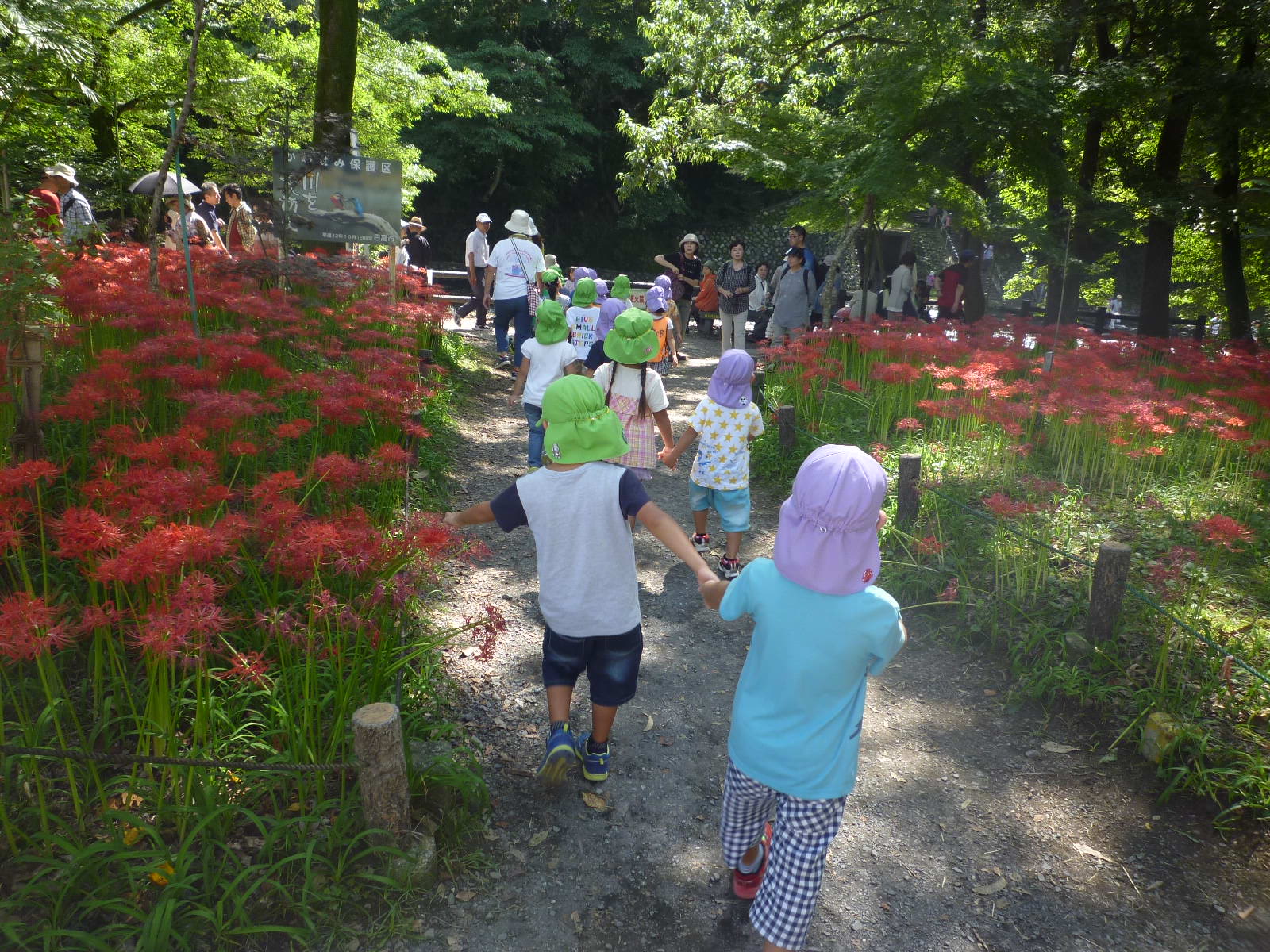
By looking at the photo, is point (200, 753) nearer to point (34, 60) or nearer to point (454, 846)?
point (454, 846)

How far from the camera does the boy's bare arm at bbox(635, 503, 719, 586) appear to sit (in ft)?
8.00

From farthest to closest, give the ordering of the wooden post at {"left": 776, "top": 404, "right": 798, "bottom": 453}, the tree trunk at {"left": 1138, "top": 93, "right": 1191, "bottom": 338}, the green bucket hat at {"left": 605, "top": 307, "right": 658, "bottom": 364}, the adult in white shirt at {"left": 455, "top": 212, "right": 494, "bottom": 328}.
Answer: the adult in white shirt at {"left": 455, "top": 212, "right": 494, "bottom": 328} < the tree trunk at {"left": 1138, "top": 93, "right": 1191, "bottom": 338} < the wooden post at {"left": 776, "top": 404, "right": 798, "bottom": 453} < the green bucket hat at {"left": 605, "top": 307, "right": 658, "bottom": 364}

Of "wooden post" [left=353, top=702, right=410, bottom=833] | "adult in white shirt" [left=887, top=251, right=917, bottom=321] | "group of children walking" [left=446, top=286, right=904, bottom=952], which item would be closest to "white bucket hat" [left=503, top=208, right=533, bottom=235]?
"adult in white shirt" [left=887, top=251, right=917, bottom=321]

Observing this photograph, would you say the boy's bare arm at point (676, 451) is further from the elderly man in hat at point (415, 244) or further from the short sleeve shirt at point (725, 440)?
the elderly man in hat at point (415, 244)

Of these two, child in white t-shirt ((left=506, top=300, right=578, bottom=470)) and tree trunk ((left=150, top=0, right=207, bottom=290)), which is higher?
tree trunk ((left=150, top=0, right=207, bottom=290))

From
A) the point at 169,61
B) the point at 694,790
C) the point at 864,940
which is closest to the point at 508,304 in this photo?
the point at 169,61

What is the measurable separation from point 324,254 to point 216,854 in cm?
691

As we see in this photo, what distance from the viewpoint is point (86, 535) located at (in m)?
2.38

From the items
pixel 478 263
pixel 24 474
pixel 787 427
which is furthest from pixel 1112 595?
pixel 478 263

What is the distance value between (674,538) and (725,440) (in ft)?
7.42

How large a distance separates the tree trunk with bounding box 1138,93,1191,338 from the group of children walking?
9.23 m

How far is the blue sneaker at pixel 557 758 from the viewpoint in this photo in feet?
9.91

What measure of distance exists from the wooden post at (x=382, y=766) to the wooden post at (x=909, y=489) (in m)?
3.66

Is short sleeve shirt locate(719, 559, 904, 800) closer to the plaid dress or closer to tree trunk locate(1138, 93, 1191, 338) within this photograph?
the plaid dress
